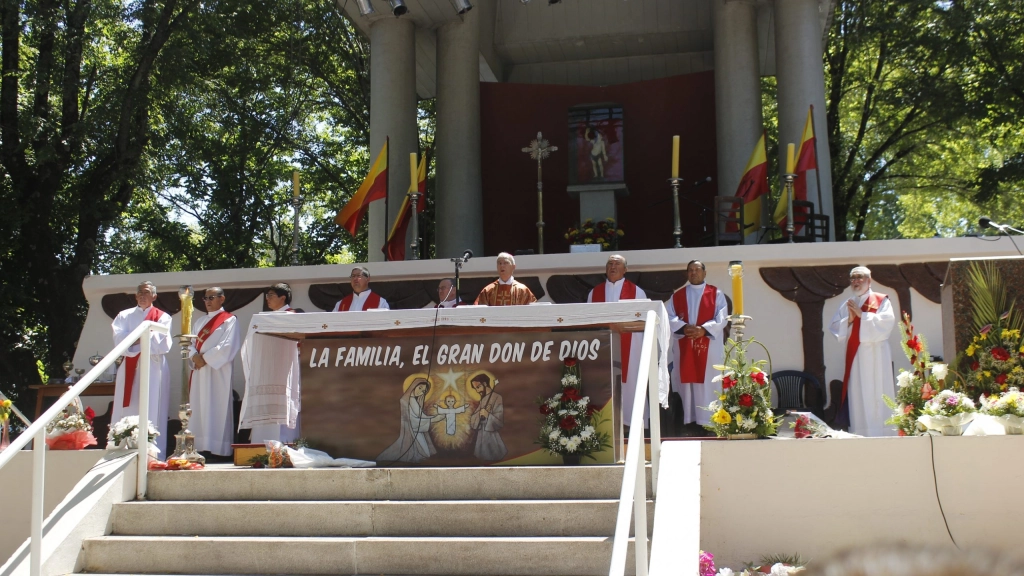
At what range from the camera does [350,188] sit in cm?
2294

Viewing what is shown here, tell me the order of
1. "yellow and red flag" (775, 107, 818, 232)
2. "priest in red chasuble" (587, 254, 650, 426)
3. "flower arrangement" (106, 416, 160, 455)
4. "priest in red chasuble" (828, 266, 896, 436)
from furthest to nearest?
"yellow and red flag" (775, 107, 818, 232) → "priest in red chasuble" (587, 254, 650, 426) → "priest in red chasuble" (828, 266, 896, 436) → "flower arrangement" (106, 416, 160, 455)

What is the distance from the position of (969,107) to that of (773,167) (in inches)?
162

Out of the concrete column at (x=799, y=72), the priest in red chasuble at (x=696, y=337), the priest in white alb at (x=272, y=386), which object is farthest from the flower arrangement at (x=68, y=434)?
the concrete column at (x=799, y=72)

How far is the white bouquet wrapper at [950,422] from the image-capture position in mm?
6443

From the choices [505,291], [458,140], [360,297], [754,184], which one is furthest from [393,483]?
[458,140]

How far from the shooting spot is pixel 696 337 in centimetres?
1025

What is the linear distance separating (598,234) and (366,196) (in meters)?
3.06

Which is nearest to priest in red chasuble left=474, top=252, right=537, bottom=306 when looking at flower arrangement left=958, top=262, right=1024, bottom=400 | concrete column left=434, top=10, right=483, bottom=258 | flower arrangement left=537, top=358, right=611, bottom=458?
flower arrangement left=537, top=358, right=611, bottom=458

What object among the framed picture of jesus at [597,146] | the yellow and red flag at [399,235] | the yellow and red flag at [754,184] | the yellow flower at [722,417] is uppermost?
the framed picture of jesus at [597,146]

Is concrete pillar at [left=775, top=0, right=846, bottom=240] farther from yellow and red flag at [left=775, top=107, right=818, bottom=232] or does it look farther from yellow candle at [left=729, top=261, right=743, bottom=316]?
yellow candle at [left=729, top=261, right=743, bottom=316]

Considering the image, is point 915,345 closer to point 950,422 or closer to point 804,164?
point 950,422

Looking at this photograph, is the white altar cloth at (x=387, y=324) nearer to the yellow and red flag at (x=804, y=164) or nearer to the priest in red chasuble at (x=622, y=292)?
the priest in red chasuble at (x=622, y=292)

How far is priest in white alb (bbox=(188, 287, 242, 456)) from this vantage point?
1058 cm

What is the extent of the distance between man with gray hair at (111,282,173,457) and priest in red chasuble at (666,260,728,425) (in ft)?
16.8
